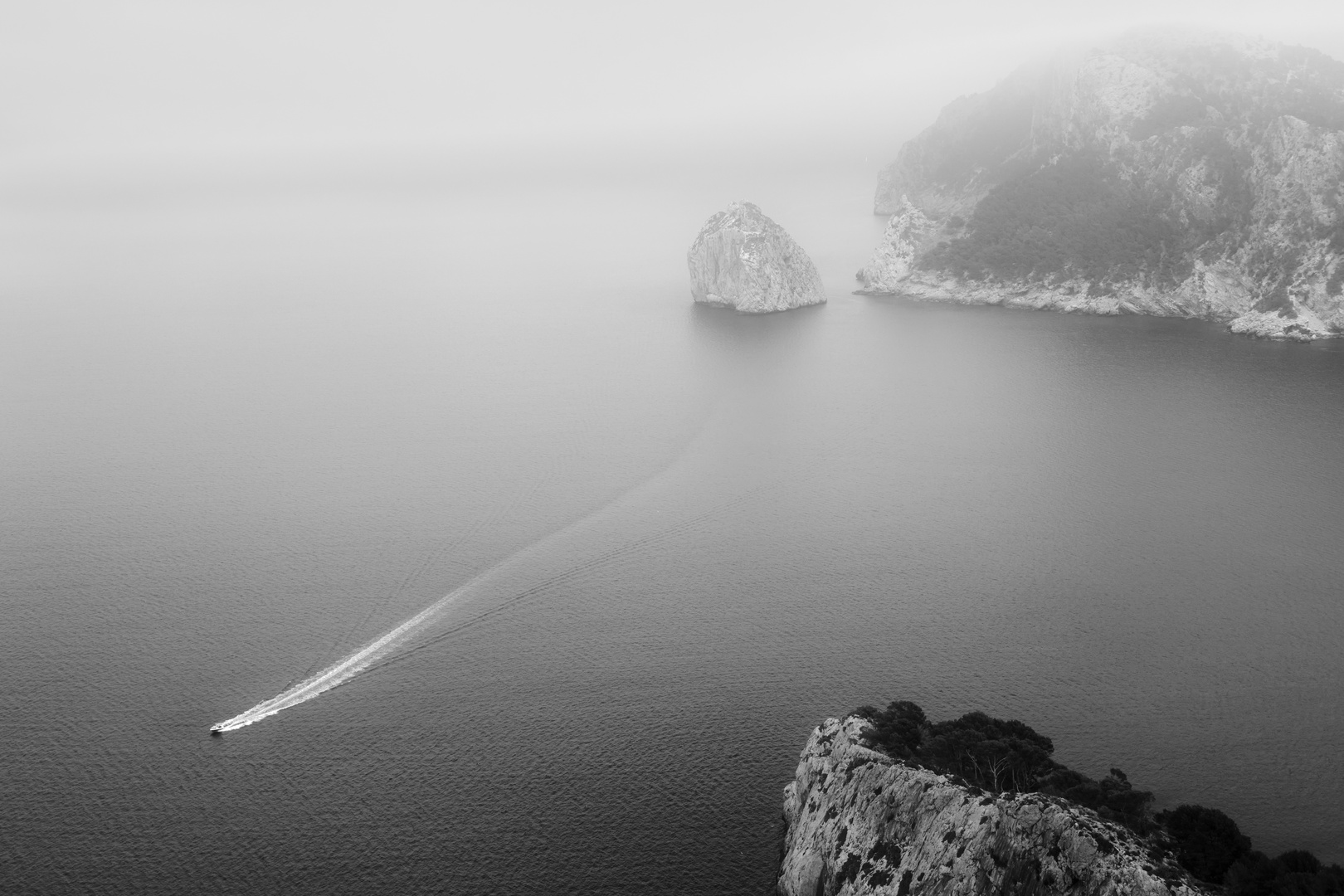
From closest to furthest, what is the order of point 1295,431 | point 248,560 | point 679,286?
point 248,560, point 1295,431, point 679,286

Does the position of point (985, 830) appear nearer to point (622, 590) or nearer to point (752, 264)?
point (622, 590)

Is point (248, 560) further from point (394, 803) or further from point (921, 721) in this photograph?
point (921, 721)

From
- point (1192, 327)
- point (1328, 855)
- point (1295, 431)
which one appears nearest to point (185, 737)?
point (1328, 855)

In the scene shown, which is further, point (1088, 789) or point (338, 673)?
point (338, 673)

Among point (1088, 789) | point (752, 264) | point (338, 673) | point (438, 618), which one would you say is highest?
point (752, 264)

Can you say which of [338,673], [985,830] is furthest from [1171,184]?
[338,673]

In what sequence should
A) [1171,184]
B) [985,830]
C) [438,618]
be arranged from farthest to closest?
1. [1171,184]
2. [438,618]
3. [985,830]
